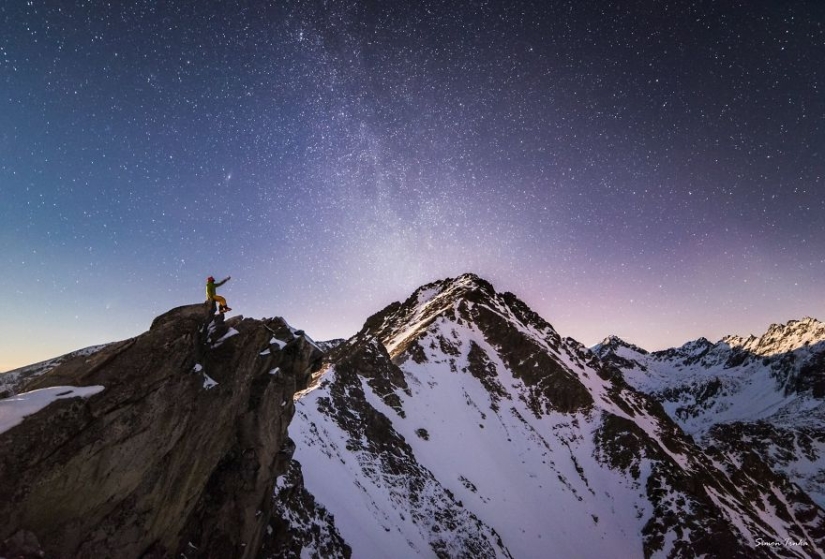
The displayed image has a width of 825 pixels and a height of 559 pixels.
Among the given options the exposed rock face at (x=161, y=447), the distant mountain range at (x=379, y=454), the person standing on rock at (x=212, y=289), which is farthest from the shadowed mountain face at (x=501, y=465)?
the person standing on rock at (x=212, y=289)

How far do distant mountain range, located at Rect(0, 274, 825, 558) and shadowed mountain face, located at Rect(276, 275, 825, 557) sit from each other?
1.02ft

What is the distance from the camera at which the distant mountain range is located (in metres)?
15.6

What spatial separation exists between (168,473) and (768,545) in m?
88.4

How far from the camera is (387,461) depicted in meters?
52.0

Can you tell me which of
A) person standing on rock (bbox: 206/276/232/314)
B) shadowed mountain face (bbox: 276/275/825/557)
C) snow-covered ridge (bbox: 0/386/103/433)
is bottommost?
snow-covered ridge (bbox: 0/386/103/433)

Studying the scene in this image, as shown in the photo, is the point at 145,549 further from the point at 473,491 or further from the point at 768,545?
the point at 768,545

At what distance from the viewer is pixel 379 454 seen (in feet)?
171

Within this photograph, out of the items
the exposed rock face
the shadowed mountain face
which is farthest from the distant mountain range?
the shadowed mountain face

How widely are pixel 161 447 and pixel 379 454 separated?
3782cm

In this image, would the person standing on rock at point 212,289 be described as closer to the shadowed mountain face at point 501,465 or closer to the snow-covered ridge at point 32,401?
the snow-covered ridge at point 32,401

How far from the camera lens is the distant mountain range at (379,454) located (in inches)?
616

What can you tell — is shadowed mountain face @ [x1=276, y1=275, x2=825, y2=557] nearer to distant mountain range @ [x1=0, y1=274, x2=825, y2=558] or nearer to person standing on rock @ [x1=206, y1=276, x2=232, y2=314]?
distant mountain range @ [x1=0, y1=274, x2=825, y2=558]

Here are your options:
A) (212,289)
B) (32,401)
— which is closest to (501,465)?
(212,289)

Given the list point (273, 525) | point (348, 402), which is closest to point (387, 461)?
point (348, 402)
